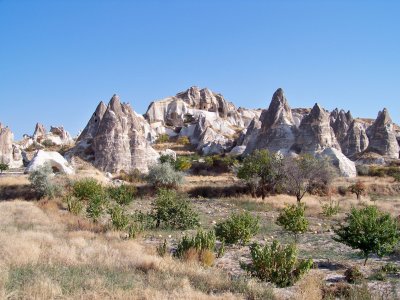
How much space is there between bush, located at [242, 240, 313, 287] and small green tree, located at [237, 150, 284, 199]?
58.6 ft

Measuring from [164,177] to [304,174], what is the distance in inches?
338

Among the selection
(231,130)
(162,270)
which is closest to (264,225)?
(162,270)

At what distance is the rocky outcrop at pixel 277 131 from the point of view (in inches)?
1594

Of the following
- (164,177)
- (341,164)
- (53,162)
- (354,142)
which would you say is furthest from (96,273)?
(354,142)

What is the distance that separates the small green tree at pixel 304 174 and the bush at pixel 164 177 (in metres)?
6.72

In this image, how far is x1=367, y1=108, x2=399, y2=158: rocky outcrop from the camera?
45094mm

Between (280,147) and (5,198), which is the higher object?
(280,147)

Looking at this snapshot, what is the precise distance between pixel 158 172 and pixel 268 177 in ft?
22.5

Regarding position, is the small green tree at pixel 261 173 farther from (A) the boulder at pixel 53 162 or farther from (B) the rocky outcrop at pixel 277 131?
(B) the rocky outcrop at pixel 277 131

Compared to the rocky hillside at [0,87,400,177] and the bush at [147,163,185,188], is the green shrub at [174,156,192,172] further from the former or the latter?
the bush at [147,163,185,188]

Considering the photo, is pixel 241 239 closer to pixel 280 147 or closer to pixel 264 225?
pixel 264 225

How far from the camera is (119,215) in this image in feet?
44.6

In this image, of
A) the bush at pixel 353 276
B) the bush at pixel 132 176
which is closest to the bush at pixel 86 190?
the bush at pixel 132 176

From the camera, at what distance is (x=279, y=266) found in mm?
7949
